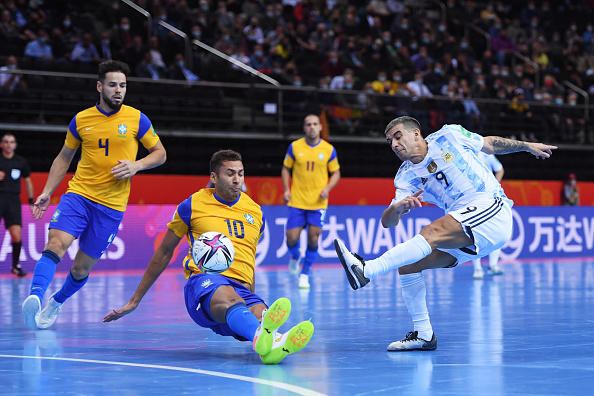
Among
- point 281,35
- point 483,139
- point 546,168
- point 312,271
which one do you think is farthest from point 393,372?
point 546,168

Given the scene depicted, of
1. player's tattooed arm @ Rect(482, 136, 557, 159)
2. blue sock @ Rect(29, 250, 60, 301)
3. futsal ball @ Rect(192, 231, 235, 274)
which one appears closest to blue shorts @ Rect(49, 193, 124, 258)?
blue sock @ Rect(29, 250, 60, 301)

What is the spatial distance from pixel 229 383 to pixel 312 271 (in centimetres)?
1029

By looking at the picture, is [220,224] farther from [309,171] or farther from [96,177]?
[309,171]

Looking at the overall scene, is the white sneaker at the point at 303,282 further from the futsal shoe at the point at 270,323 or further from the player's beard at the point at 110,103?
the futsal shoe at the point at 270,323

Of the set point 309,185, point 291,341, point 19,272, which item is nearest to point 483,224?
point 291,341

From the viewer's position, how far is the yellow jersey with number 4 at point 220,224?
228 inches

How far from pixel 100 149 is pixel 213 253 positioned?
2412mm

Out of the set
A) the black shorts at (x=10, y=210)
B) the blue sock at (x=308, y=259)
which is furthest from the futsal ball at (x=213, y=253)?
the black shorts at (x=10, y=210)

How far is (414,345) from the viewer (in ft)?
18.8

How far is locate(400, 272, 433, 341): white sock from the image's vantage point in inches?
229

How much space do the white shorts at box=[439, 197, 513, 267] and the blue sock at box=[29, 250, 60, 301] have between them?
3.50 metres

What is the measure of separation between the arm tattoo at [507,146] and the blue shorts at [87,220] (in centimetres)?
355

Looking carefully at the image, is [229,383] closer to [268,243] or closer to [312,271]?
[312,271]

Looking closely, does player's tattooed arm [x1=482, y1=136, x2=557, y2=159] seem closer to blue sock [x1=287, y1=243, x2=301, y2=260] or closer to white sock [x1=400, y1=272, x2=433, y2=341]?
white sock [x1=400, y1=272, x2=433, y2=341]
